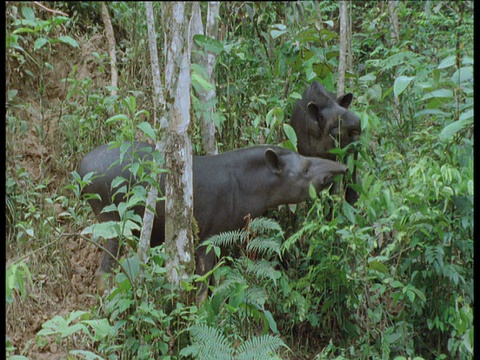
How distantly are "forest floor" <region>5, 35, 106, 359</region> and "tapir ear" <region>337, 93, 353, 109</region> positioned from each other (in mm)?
2328

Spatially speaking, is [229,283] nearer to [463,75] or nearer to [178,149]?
[178,149]

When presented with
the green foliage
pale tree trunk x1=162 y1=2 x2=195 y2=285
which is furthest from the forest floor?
pale tree trunk x1=162 y1=2 x2=195 y2=285

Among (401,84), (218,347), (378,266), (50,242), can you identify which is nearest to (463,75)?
(401,84)

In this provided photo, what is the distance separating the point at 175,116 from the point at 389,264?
2.22 metres

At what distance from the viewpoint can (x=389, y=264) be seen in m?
5.75

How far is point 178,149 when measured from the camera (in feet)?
15.5

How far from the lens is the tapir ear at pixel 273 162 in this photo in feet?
20.4

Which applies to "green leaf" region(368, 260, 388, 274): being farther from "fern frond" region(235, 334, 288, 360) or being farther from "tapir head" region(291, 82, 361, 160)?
"tapir head" region(291, 82, 361, 160)

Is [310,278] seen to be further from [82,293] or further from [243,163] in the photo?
[82,293]

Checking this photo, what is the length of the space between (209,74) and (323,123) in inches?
48.5

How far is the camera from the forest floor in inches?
222

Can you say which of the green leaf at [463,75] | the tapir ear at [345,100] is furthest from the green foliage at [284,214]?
the tapir ear at [345,100]

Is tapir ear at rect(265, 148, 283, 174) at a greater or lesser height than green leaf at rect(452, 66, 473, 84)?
lesser

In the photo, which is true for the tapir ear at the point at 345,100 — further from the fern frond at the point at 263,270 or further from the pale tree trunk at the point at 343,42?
the fern frond at the point at 263,270
